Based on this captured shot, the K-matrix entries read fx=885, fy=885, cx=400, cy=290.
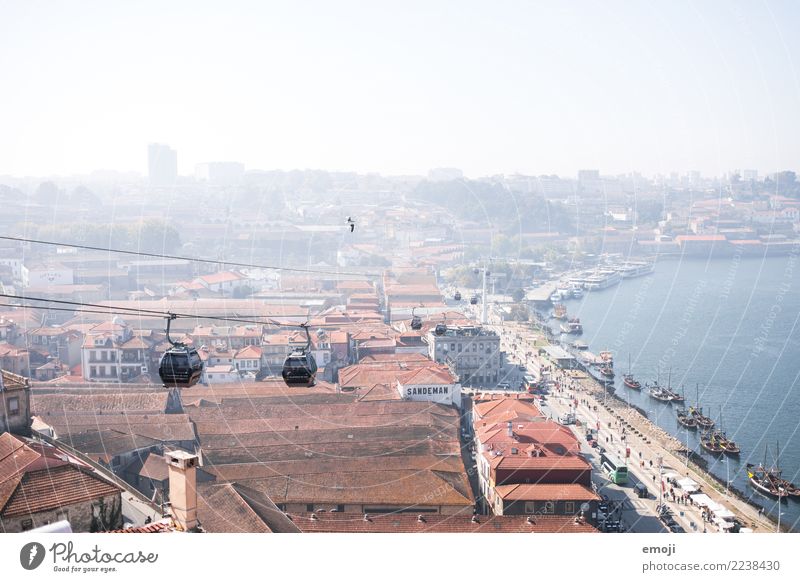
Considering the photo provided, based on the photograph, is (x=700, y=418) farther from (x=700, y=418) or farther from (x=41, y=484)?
(x=41, y=484)

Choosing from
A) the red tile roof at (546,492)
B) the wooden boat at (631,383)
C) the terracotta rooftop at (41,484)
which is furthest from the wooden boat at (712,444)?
the terracotta rooftop at (41,484)

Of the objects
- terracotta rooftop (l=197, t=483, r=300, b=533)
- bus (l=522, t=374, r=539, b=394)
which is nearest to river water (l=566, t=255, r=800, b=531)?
bus (l=522, t=374, r=539, b=394)

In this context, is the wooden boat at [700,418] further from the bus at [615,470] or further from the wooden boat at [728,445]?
the bus at [615,470]

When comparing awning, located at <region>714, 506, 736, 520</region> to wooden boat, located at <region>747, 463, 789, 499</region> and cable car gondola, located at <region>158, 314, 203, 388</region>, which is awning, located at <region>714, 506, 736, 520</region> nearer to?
wooden boat, located at <region>747, 463, 789, 499</region>

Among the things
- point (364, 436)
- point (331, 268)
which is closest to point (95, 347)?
point (364, 436)

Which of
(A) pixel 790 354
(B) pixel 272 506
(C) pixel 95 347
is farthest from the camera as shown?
(A) pixel 790 354
